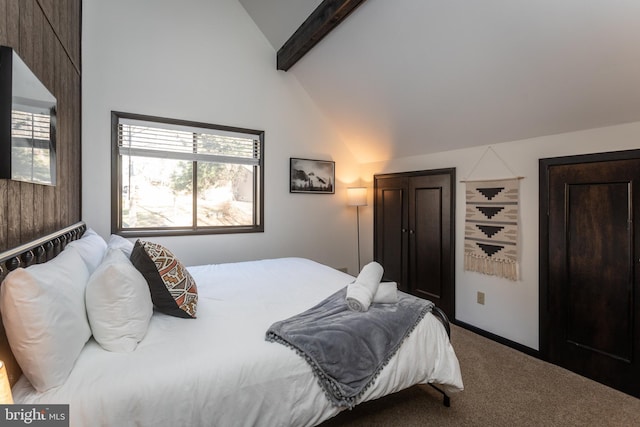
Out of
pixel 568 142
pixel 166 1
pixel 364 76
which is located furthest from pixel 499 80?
pixel 166 1

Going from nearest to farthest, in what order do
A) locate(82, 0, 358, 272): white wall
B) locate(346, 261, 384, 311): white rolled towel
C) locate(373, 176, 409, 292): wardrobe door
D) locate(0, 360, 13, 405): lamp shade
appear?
locate(0, 360, 13, 405): lamp shade, locate(346, 261, 384, 311): white rolled towel, locate(82, 0, 358, 272): white wall, locate(373, 176, 409, 292): wardrobe door

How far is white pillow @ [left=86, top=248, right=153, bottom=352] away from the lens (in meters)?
1.26

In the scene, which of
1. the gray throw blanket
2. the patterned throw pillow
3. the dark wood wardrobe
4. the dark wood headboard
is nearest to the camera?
the dark wood headboard

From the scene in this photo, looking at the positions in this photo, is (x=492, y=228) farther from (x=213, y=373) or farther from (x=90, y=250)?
(x=90, y=250)

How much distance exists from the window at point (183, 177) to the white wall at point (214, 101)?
99 mm

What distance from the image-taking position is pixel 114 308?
1276mm

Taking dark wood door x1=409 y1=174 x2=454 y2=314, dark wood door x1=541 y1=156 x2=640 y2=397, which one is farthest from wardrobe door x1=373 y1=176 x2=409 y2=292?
dark wood door x1=541 y1=156 x2=640 y2=397

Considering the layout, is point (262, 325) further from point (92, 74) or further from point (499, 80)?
point (92, 74)

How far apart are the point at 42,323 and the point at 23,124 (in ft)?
2.98

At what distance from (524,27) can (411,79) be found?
1003mm

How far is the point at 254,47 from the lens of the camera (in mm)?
3641

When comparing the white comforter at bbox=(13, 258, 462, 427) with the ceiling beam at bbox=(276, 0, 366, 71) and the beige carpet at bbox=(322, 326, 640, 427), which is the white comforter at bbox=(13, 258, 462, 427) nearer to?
the beige carpet at bbox=(322, 326, 640, 427)

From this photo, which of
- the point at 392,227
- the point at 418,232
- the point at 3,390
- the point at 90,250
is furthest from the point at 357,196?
the point at 3,390

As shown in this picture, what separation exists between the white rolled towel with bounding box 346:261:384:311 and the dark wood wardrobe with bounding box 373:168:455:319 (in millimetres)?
1753
